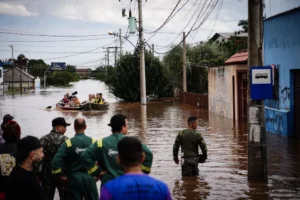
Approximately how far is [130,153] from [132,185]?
0.89 ft

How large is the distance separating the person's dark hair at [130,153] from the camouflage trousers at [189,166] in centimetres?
673

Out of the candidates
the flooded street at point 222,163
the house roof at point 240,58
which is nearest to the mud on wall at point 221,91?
the house roof at point 240,58

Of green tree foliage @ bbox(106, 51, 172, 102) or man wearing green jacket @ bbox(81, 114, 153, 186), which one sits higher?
green tree foliage @ bbox(106, 51, 172, 102)

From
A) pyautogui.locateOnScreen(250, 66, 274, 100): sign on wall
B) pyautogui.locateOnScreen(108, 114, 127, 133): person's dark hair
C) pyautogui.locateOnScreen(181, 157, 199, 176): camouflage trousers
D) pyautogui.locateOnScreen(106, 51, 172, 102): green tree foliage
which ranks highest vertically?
pyautogui.locateOnScreen(106, 51, 172, 102): green tree foliage

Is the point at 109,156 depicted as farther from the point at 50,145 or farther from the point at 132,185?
the point at 132,185

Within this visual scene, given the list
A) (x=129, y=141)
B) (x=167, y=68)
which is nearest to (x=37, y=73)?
(x=167, y=68)

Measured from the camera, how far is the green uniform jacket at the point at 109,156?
618 centimetres

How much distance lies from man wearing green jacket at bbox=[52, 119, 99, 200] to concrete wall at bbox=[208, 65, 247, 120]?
1746 centimetres

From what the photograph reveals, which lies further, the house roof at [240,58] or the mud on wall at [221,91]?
the mud on wall at [221,91]

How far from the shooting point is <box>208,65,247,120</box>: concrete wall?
25219mm

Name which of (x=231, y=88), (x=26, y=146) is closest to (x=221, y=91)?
(x=231, y=88)

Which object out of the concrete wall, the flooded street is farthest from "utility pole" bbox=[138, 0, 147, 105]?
the flooded street

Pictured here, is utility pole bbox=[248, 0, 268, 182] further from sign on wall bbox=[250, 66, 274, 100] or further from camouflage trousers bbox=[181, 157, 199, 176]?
camouflage trousers bbox=[181, 157, 199, 176]

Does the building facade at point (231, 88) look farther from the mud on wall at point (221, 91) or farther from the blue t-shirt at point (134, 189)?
the blue t-shirt at point (134, 189)
